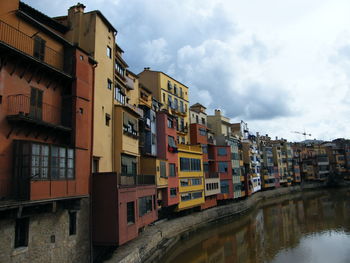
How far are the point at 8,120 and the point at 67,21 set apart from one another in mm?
11983

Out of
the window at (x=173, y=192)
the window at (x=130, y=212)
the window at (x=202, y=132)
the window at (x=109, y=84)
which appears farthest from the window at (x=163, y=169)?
the window at (x=202, y=132)

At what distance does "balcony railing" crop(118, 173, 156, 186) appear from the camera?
21281 millimetres

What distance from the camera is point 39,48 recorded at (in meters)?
17.5

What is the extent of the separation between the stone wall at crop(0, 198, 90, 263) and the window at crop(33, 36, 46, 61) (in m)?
9.30

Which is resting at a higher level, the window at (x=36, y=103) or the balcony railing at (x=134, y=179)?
the window at (x=36, y=103)

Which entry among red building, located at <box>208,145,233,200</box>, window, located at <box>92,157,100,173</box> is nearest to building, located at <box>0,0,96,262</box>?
window, located at <box>92,157,100,173</box>

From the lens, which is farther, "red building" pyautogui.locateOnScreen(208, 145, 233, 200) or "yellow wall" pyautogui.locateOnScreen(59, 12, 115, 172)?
"red building" pyautogui.locateOnScreen(208, 145, 233, 200)

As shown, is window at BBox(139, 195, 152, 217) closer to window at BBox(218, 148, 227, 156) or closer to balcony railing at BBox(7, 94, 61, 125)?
balcony railing at BBox(7, 94, 61, 125)

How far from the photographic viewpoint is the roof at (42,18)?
63.5ft

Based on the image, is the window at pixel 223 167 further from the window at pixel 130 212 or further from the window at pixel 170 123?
the window at pixel 130 212

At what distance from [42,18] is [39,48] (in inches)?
173

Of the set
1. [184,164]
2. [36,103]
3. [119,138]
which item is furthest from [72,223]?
[184,164]

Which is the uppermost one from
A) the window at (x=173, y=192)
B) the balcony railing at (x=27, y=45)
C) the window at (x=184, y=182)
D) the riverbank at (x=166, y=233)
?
the balcony railing at (x=27, y=45)

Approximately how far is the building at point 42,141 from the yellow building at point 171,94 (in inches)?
989
